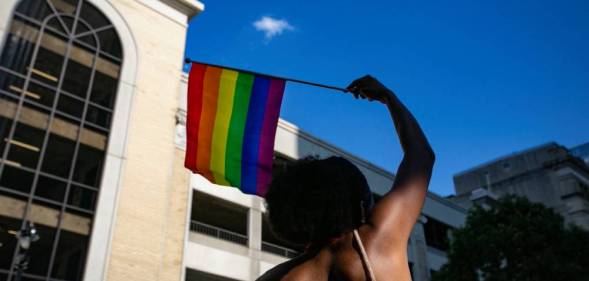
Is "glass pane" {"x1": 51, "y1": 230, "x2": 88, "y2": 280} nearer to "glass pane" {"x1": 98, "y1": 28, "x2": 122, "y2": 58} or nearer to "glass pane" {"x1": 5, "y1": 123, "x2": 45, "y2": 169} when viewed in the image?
"glass pane" {"x1": 5, "y1": 123, "x2": 45, "y2": 169}

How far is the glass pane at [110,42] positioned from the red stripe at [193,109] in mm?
14892

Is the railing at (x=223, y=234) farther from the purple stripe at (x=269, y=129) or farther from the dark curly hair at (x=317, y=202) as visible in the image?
the dark curly hair at (x=317, y=202)

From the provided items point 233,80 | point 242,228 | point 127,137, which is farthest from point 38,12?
point 233,80

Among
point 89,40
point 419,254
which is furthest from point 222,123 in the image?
point 419,254

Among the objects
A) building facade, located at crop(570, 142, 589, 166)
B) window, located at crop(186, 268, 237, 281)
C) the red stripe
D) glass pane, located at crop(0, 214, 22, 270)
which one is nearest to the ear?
the red stripe

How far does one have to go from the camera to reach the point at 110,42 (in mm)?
20609

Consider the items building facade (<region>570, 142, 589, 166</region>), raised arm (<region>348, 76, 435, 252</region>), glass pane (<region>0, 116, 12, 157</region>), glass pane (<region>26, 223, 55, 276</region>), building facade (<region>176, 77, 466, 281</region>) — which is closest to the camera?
raised arm (<region>348, 76, 435, 252</region>)

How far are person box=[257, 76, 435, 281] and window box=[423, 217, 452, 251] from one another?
29.0m

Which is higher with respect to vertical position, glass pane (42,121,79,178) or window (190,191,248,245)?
glass pane (42,121,79,178)

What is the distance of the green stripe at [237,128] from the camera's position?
6.47 m

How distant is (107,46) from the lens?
20.5 m

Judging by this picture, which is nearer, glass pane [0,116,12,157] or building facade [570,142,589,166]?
glass pane [0,116,12,157]

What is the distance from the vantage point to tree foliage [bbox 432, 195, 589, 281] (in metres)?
17.7

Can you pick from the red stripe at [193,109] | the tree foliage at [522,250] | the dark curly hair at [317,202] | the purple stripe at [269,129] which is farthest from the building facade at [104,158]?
the dark curly hair at [317,202]
